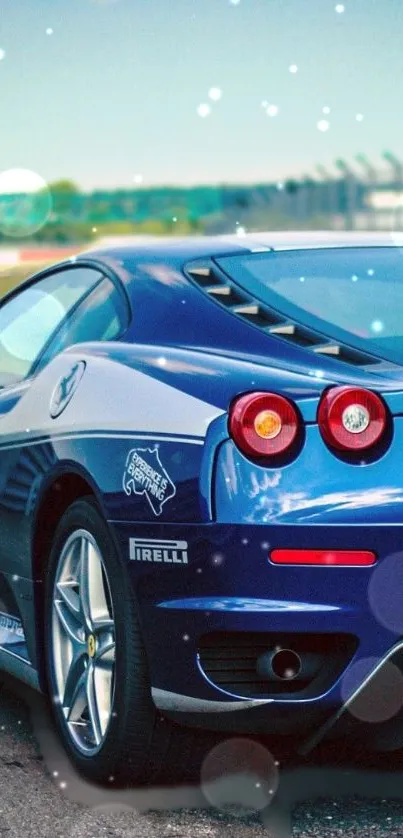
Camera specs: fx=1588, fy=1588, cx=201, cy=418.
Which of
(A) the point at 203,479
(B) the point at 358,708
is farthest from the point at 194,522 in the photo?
(B) the point at 358,708

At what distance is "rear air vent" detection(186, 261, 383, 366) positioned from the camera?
152 inches

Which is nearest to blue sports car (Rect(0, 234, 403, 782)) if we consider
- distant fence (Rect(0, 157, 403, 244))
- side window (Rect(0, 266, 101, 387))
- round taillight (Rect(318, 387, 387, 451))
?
round taillight (Rect(318, 387, 387, 451))

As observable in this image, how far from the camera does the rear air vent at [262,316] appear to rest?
3862mm

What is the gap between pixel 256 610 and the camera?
3.59 metres

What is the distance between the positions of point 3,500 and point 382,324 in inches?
53.6

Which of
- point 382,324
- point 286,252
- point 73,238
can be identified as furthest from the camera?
point 73,238

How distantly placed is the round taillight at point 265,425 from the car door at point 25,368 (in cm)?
98

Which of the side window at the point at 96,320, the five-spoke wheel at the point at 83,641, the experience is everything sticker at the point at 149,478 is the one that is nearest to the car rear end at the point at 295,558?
the experience is everything sticker at the point at 149,478

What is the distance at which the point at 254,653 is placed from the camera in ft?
12.1

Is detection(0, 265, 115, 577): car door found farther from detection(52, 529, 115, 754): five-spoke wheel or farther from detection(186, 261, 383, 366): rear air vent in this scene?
detection(186, 261, 383, 366): rear air vent

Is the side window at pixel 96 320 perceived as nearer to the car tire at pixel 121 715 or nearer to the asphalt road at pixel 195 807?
the car tire at pixel 121 715

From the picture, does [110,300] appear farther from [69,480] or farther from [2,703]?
[2,703]

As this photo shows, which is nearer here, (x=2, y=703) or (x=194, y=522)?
(x=194, y=522)

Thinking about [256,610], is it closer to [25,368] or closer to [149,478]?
→ [149,478]
